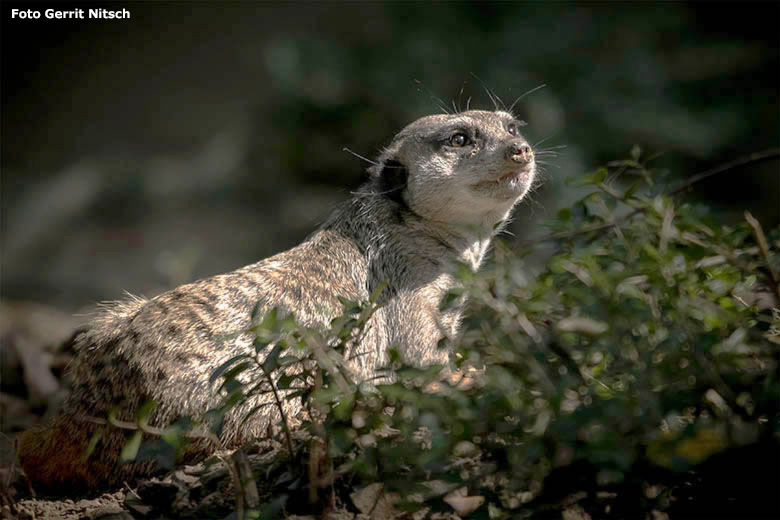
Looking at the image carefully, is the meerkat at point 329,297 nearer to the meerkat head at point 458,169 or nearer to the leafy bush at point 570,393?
the meerkat head at point 458,169

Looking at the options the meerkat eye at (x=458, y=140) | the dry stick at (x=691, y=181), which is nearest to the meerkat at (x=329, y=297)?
the meerkat eye at (x=458, y=140)

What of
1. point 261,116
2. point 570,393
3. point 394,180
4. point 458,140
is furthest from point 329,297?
point 261,116

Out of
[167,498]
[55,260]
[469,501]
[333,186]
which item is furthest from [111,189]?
[469,501]

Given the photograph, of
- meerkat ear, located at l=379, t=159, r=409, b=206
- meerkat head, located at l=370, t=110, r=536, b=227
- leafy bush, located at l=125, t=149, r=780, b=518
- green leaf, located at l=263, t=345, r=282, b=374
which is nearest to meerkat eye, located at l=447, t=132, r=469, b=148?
meerkat head, located at l=370, t=110, r=536, b=227

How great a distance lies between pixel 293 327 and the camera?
2.85m

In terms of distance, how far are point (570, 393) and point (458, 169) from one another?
234 centimetres

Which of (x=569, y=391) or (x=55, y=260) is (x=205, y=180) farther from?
(x=569, y=391)

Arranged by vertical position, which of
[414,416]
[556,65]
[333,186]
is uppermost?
[556,65]

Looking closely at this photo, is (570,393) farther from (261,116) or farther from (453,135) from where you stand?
(261,116)

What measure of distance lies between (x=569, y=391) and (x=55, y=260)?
8.16 meters

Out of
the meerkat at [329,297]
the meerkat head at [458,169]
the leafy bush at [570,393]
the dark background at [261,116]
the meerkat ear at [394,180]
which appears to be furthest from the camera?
the dark background at [261,116]

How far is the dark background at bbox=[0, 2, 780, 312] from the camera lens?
8.40 metres

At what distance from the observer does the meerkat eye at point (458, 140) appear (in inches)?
198

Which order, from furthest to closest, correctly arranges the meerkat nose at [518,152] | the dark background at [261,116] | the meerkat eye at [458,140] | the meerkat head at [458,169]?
1. the dark background at [261,116]
2. the meerkat eye at [458,140]
3. the meerkat head at [458,169]
4. the meerkat nose at [518,152]
